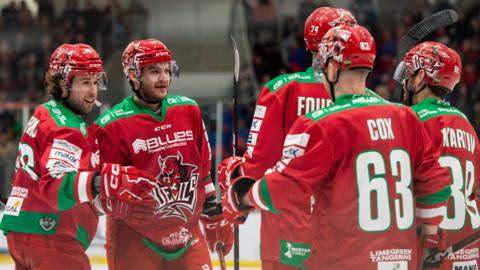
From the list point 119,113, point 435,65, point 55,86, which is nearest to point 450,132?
point 435,65

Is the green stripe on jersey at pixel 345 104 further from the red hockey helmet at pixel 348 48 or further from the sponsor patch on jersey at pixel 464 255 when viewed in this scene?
the sponsor patch on jersey at pixel 464 255

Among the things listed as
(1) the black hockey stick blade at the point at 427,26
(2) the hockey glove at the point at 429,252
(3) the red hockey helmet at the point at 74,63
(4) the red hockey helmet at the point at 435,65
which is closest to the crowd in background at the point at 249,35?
(1) the black hockey stick blade at the point at 427,26

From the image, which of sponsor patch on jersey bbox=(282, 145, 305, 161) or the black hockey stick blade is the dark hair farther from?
the black hockey stick blade

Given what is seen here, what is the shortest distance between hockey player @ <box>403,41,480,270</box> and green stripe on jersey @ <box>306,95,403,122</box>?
30.4 inches

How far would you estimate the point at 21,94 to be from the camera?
890 centimetres

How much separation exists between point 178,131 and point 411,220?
4.24ft

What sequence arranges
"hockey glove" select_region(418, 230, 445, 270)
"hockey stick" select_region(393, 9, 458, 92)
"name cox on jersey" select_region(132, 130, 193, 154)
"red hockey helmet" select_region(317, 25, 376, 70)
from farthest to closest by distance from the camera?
"hockey stick" select_region(393, 9, 458, 92), "name cox on jersey" select_region(132, 130, 193, 154), "hockey glove" select_region(418, 230, 445, 270), "red hockey helmet" select_region(317, 25, 376, 70)

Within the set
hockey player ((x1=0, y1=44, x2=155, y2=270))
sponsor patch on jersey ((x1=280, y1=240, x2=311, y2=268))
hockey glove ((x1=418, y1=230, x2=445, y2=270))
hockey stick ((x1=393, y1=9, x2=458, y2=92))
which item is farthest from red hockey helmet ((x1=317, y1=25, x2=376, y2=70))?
hockey stick ((x1=393, y1=9, x2=458, y2=92))

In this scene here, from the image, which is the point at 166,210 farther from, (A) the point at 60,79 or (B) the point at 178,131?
(A) the point at 60,79

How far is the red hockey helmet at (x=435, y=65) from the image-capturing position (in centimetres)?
364

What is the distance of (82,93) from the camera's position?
3613 millimetres

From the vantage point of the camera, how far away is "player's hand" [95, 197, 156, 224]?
11.5 ft

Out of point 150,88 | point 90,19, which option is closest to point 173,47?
point 90,19

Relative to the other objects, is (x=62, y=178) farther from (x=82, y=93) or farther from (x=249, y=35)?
(x=249, y=35)
